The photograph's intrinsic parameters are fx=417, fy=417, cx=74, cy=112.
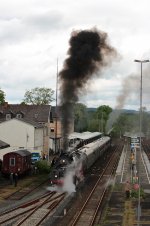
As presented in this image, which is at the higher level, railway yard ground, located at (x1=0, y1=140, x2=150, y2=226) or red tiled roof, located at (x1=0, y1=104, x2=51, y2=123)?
red tiled roof, located at (x1=0, y1=104, x2=51, y2=123)

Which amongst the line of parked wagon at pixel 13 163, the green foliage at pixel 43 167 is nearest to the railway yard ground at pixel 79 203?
the line of parked wagon at pixel 13 163

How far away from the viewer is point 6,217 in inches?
1030

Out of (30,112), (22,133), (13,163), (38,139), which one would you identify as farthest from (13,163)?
(30,112)

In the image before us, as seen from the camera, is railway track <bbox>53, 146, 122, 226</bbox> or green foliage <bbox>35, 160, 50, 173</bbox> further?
green foliage <bbox>35, 160, 50, 173</bbox>

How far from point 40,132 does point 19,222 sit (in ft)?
138

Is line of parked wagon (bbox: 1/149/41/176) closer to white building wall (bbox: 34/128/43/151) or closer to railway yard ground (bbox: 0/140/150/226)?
railway yard ground (bbox: 0/140/150/226)

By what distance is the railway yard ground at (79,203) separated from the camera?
2548 centimetres

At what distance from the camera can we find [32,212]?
27.7m

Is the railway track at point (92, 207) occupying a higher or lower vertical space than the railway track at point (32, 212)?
lower

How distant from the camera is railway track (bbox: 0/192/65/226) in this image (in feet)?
82.2

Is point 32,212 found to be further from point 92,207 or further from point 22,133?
point 22,133

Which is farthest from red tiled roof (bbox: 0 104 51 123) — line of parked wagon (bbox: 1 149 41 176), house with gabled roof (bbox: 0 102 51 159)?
line of parked wagon (bbox: 1 149 41 176)

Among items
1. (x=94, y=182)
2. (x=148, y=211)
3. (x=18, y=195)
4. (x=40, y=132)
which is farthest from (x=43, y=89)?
(x=148, y=211)

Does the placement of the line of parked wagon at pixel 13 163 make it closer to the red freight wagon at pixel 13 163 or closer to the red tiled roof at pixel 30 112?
the red freight wagon at pixel 13 163
